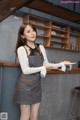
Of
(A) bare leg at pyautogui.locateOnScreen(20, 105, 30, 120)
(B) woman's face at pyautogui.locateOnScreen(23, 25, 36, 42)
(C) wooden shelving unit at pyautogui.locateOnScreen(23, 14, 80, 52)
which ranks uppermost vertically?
(C) wooden shelving unit at pyautogui.locateOnScreen(23, 14, 80, 52)

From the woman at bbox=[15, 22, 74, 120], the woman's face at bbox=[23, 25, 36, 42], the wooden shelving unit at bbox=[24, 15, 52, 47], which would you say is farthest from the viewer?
the wooden shelving unit at bbox=[24, 15, 52, 47]

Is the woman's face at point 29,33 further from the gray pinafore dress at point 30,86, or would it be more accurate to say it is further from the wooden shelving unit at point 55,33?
the wooden shelving unit at point 55,33

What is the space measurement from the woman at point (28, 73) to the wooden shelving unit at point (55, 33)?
2766mm

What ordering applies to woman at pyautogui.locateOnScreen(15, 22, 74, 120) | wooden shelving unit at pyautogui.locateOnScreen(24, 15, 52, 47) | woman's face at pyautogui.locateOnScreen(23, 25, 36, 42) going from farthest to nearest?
1. wooden shelving unit at pyautogui.locateOnScreen(24, 15, 52, 47)
2. woman's face at pyautogui.locateOnScreen(23, 25, 36, 42)
3. woman at pyautogui.locateOnScreen(15, 22, 74, 120)

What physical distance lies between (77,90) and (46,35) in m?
2.72

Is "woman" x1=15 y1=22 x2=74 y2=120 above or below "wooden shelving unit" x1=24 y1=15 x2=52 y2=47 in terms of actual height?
below

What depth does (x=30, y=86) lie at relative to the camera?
170 cm

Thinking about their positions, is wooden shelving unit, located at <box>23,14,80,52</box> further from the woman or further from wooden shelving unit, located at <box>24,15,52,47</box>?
the woman

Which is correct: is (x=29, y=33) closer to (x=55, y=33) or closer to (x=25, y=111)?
(x=25, y=111)

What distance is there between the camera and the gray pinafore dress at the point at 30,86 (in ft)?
5.57

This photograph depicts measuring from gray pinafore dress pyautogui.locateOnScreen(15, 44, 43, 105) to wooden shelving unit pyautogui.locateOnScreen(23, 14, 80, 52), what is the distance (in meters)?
2.89

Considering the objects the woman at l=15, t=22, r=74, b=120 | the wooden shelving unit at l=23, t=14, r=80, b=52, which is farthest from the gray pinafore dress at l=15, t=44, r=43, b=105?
the wooden shelving unit at l=23, t=14, r=80, b=52

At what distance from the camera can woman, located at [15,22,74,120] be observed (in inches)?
65.4

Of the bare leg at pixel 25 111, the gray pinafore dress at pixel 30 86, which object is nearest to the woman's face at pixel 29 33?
the gray pinafore dress at pixel 30 86
